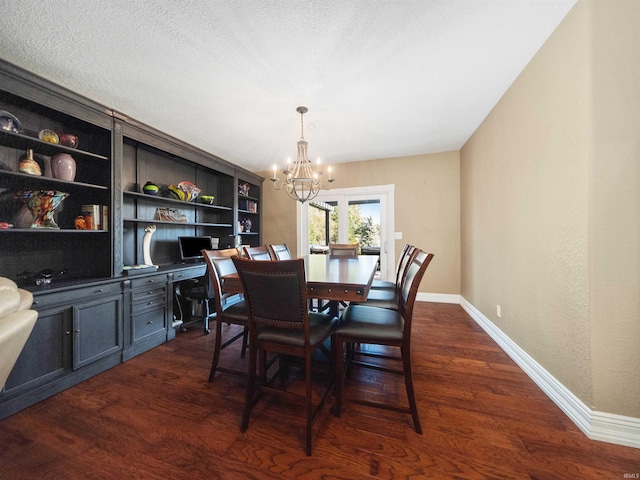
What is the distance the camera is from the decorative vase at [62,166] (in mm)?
2033

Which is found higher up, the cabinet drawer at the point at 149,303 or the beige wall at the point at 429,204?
the beige wall at the point at 429,204

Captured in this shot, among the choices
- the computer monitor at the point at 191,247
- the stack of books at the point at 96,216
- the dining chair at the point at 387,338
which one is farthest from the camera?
the computer monitor at the point at 191,247

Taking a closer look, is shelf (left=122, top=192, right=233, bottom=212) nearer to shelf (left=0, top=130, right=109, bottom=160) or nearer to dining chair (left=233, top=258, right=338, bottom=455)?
shelf (left=0, top=130, right=109, bottom=160)

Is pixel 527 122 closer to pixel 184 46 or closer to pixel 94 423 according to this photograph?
pixel 184 46

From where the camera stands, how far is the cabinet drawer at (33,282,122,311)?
170 cm

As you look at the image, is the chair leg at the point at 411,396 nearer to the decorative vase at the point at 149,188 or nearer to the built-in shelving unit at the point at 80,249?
the built-in shelving unit at the point at 80,249

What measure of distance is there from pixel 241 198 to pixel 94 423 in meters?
3.59

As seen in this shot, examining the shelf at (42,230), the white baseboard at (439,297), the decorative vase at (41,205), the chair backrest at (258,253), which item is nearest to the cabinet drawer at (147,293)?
the shelf at (42,230)

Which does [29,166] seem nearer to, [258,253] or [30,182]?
[30,182]

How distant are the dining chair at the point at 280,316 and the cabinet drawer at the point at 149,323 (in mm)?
1650

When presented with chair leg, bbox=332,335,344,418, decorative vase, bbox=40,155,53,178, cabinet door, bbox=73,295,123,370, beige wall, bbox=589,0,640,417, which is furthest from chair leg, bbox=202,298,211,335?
beige wall, bbox=589,0,640,417

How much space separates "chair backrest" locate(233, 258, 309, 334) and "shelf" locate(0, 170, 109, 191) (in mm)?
1896

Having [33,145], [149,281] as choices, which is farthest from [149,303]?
[33,145]

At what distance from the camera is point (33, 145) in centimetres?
196
